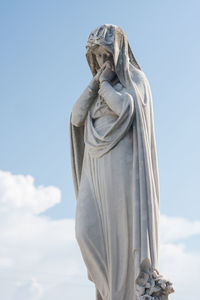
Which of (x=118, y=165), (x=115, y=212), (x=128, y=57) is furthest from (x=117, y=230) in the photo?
(x=128, y=57)

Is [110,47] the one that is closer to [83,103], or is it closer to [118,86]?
[118,86]

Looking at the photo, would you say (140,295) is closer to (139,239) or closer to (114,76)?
(139,239)

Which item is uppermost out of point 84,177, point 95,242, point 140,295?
point 84,177

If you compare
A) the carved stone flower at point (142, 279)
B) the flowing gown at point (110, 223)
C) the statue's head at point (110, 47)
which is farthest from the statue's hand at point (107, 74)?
the carved stone flower at point (142, 279)

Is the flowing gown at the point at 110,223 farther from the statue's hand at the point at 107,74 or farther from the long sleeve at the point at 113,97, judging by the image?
the statue's hand at the point at 107,74

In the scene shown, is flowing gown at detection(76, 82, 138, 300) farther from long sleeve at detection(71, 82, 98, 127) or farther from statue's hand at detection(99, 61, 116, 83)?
statue's hand at detection(99, 61, 116, 83)

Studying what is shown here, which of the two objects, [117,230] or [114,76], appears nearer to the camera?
[117,230]

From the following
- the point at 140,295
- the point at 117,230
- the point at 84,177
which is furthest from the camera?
the point at 84,177

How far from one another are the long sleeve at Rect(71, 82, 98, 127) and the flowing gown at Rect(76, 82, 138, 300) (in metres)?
0.69

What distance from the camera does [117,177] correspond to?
9.06 meters

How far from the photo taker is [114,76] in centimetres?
1000

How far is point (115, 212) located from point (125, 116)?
165 centimetres

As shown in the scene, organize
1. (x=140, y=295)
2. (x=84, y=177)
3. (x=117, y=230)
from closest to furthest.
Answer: (x=140, y=295)
(x=117, y=230)
(x=84, y=177)

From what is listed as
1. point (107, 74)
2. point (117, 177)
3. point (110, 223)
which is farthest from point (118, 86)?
point (110, 223)
